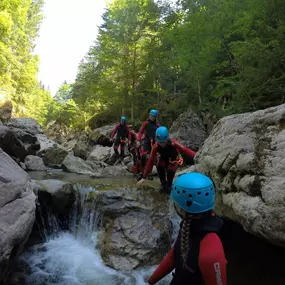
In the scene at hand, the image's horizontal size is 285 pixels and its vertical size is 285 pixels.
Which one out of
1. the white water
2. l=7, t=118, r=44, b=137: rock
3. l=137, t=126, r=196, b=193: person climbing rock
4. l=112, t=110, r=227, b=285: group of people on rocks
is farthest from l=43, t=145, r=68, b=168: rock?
l=112, t=110, r=227, b=285: group of people on rocks

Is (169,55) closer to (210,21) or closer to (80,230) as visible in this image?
(210,21)

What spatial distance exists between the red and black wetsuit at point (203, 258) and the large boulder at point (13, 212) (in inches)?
112

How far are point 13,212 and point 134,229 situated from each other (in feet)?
9.12

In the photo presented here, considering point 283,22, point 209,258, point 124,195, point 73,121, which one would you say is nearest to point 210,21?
point 283,22

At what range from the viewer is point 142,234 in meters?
5.93

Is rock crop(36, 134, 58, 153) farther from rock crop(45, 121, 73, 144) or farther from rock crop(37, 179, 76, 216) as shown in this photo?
rock crop(45, 121, 73, 144)

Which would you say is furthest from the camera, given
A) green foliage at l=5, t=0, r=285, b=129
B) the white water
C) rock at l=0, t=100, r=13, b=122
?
rock at l=0, t=100, r=13, b=122

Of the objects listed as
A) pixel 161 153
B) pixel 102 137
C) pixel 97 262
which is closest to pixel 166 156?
pixel 161 153

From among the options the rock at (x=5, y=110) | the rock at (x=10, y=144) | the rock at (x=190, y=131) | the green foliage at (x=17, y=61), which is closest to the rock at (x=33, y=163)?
the rock at (x=10, y=144)

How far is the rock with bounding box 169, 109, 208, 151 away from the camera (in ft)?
43.8

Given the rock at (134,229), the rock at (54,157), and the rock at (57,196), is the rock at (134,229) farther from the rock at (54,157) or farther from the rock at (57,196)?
the rock at (54,157)

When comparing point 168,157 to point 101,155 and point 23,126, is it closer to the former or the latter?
point 101,155

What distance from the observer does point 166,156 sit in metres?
6.53

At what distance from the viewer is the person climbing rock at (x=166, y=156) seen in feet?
19.0
